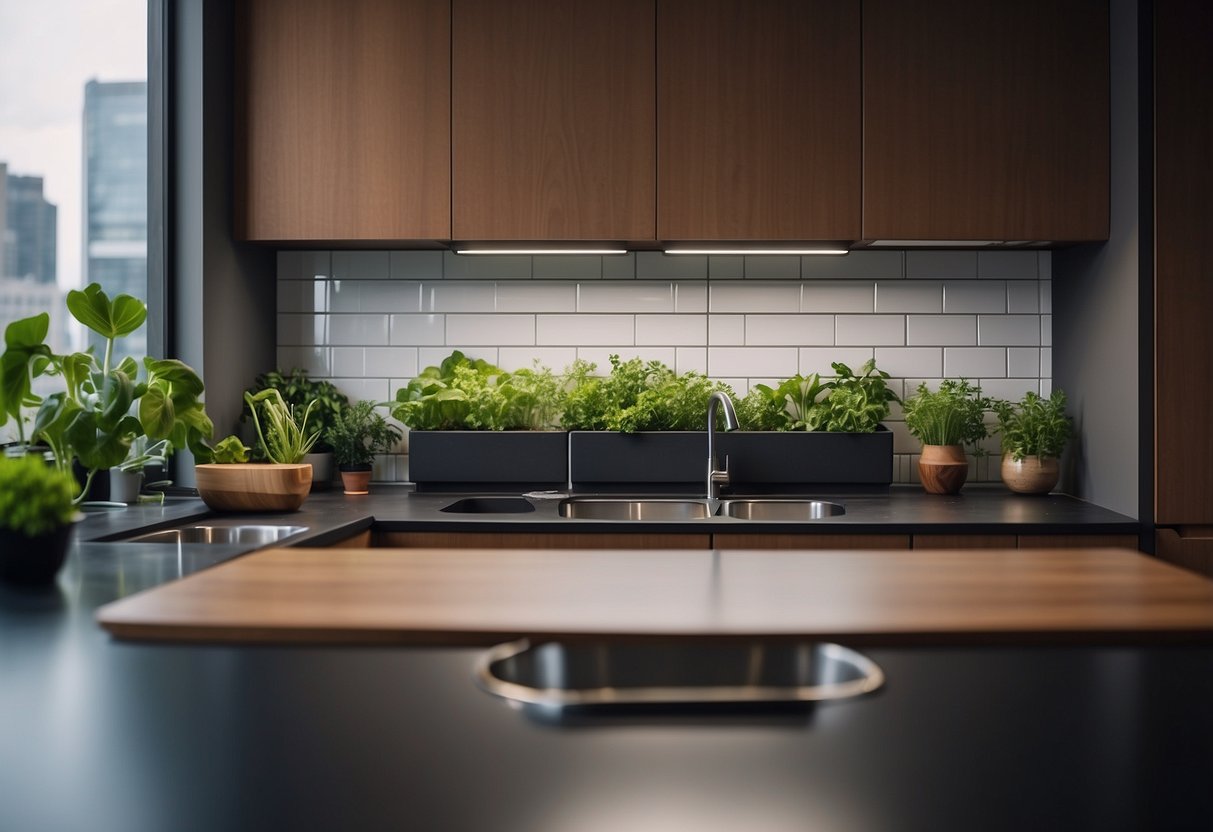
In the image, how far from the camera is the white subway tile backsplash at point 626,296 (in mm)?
3242

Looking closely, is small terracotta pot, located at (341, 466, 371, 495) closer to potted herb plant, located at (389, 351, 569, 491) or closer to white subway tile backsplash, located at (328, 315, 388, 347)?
potted herb plant, located at (389, 351, 569, 491)

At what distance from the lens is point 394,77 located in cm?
287

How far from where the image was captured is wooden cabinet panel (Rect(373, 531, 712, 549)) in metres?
2.45

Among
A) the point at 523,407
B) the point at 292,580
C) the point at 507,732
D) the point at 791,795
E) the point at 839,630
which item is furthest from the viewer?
the point at 523,407

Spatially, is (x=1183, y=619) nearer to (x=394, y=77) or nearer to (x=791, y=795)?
(x=791, y=795)

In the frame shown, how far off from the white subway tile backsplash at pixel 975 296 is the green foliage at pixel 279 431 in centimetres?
195

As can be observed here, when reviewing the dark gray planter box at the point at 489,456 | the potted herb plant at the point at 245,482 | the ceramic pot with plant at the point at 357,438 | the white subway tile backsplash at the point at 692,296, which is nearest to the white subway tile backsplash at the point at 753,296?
the white subway tile backsplash at the point at 692,296

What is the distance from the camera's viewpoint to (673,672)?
122 centimetres

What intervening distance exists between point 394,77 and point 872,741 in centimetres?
249

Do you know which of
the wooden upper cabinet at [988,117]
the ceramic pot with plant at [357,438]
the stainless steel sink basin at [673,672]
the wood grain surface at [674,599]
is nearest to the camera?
the stainless steel sink basin at [673,672]

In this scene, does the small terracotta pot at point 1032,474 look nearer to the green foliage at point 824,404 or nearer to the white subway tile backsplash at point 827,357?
the green foliage at point 824,404

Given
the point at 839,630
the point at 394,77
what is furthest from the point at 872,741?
the point at 394,77

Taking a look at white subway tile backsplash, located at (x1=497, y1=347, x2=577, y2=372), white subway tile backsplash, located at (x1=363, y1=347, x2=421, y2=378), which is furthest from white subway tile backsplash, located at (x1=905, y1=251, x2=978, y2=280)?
white subway tile backsplash, located at (x1=363, y1=347, x2=421, y2=378)

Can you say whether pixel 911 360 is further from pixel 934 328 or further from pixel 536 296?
pixel 536 296
